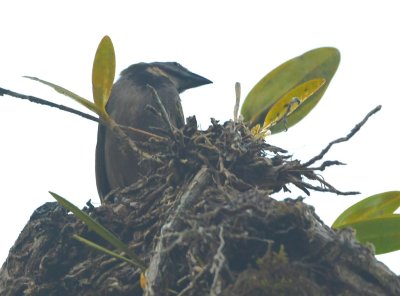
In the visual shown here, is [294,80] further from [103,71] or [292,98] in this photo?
[103,71]

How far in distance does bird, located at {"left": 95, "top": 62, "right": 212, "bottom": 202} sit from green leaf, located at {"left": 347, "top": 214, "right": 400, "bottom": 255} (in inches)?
74.5

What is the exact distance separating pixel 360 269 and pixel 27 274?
5.25ft

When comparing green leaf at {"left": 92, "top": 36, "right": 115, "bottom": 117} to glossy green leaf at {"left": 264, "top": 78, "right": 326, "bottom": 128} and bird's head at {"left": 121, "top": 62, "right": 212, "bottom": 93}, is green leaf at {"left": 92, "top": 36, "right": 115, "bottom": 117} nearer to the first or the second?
glossy green leaf at {"left": 264, "top": 78, "right": 326, "bottom": 128}

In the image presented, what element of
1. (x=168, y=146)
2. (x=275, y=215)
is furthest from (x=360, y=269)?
(x=168, y=146)

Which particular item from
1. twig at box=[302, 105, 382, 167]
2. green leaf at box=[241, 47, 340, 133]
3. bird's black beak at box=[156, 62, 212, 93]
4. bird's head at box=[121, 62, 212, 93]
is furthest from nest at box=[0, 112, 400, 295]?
bird's black beak at box=[156, 62, 212, 93]

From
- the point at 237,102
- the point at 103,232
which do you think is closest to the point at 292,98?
the point at 237,102

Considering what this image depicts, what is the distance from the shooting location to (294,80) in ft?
14.7

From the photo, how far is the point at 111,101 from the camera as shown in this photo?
582 cm

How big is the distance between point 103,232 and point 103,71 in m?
1.41

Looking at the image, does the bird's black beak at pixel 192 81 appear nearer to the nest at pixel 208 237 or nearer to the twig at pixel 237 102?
the twig at pixel 237 102

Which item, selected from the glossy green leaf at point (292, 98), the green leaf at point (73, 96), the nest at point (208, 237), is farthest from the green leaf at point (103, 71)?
the glossy green leaf at point (292, 98)

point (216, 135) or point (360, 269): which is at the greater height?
point (216, 135)

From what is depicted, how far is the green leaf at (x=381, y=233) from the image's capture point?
3660 mm

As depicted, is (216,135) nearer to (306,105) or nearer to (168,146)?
(168,146)
